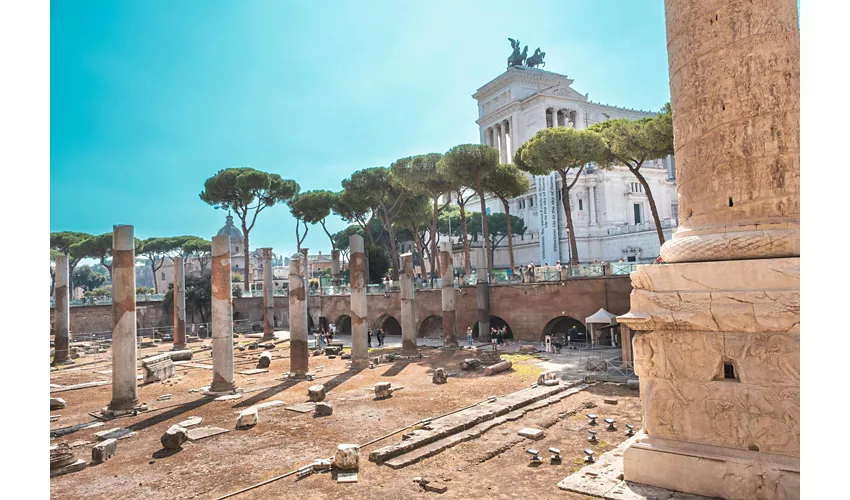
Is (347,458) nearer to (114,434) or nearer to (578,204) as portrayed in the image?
(114,434)

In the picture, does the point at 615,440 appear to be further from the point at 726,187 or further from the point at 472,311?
the point at 472,311

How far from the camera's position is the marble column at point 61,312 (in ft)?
66.8

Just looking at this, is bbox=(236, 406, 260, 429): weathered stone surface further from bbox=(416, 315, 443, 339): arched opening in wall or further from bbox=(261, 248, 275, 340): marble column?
bbox=(261, 248, 275, 340): marble column

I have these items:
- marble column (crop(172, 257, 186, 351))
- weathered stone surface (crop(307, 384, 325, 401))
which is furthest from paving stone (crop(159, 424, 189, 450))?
marble column (crop(172, 257, 186, 351))

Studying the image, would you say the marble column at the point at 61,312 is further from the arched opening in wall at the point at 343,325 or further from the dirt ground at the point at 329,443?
the arched opening in wall at the point at 343,325

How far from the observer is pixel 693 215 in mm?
5309

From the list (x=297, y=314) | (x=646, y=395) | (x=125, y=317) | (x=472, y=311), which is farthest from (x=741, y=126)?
(x=472, y=311)

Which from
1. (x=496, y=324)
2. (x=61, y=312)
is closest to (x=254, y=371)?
(x=61, y=312)

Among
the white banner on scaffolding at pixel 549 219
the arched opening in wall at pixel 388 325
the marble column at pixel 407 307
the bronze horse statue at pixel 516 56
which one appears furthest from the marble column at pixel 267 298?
the bronze horse statue at pixel 516 56

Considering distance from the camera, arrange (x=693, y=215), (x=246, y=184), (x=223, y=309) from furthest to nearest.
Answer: (x=246, y=184), (x=223, y=309), (x=693, y=215)

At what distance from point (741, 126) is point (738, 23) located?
3.30ft

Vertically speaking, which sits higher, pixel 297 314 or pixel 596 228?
pixel 596 228

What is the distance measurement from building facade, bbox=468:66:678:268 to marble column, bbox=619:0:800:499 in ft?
102

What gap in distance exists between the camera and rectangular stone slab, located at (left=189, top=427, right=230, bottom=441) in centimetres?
863
